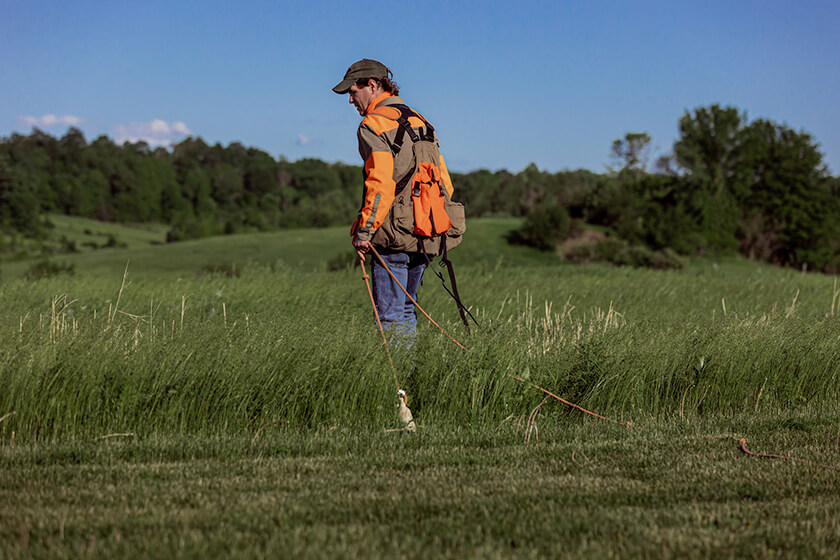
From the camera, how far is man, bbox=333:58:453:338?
550 cm

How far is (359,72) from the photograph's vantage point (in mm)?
5715

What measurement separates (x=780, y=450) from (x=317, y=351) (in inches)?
131

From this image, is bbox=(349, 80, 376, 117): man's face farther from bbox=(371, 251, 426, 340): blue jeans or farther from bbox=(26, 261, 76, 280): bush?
bbox=(26, 261, 76, 280): bush

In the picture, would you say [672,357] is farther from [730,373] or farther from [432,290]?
[432,290]

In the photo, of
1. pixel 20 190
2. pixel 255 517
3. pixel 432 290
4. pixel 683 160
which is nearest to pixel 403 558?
pixel 255 517

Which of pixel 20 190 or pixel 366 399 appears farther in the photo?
pixel 20 190

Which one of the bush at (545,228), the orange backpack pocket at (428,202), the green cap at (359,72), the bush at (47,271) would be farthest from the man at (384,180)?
the bush at (545,228)

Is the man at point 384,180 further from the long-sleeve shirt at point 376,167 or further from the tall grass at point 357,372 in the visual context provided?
the tall grass at point 357,372

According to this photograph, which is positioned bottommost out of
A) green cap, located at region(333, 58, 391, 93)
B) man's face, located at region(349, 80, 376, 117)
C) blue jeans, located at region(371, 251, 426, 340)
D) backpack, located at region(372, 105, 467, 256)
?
blue jeans, located at region(371, 251, 426, 340)

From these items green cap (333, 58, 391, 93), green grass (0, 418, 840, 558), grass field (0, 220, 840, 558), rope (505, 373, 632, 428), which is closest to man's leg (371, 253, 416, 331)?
grass field (0, 220, 840, 558)

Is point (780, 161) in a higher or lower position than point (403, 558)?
higher

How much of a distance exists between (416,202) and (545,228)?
53242 mm

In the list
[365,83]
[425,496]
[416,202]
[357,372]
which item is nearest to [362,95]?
[365,83]

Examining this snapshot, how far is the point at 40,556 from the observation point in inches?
112
